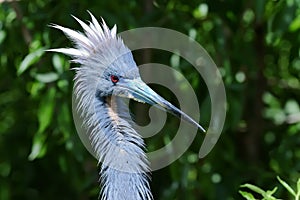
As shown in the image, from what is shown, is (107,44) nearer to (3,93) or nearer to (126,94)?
(126,94)

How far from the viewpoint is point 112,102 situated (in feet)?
8.35

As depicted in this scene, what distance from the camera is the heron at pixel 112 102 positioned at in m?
2.49

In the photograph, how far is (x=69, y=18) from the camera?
3.43 metres

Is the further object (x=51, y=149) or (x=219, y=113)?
(x=51, y=149)

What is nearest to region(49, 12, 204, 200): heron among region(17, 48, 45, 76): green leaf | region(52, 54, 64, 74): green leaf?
region(17, 48, 45, 76): green leaf

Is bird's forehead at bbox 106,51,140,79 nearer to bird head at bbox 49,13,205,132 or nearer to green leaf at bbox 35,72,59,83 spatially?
bird head at bbox 49,13,205,132

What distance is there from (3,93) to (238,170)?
122cm

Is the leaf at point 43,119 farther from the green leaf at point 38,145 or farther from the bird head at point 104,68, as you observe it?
the bird head at point 104,68

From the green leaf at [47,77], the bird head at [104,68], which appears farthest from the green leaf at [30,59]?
the bird head at [104,68]

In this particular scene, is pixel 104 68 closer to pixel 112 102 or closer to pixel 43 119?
pixel 112 102

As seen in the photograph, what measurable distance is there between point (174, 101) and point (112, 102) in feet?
3.92

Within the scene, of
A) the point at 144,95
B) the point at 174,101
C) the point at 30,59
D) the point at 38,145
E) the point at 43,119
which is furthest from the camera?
the point at 174,101

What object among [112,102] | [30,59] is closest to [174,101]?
[30,59]

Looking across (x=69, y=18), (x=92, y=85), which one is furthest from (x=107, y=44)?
(x=69, y=18)
